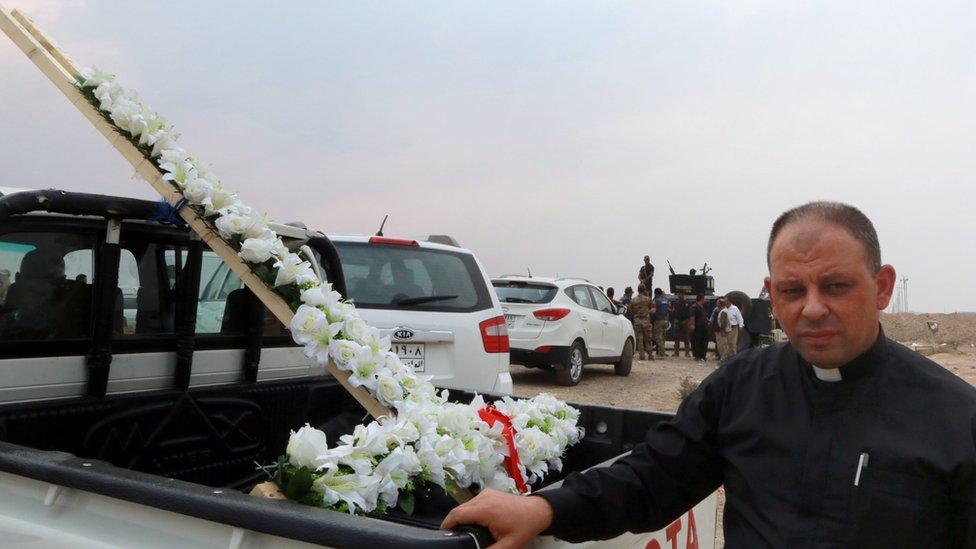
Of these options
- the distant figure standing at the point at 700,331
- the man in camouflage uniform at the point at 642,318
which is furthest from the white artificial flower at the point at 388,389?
the distant figure standing at the point at 700,331

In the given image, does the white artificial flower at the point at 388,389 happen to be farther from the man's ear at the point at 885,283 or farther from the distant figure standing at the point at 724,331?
the distant figure standing at the point at 724,331

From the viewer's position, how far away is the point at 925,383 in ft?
5.39

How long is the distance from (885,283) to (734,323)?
14726mm

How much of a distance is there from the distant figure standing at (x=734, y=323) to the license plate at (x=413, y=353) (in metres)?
11.1

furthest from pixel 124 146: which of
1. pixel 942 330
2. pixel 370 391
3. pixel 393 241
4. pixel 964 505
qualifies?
pixel 942 330

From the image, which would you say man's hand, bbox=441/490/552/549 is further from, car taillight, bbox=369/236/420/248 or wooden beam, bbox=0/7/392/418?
car taillight, bbox=369/236/420/248

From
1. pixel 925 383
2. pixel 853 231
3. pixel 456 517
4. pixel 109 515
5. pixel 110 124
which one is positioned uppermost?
pixel 110 124

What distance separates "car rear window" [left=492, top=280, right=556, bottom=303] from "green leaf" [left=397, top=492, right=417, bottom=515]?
33.2 ft

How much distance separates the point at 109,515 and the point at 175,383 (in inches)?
52.5

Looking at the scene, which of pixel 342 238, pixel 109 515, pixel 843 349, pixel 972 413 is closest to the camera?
pixel 972 413

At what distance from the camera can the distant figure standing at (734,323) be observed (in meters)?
15.7

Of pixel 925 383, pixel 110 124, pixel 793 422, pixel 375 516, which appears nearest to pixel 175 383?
pixel 110 124

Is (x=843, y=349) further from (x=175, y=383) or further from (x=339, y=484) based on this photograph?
(x=175, y=383)

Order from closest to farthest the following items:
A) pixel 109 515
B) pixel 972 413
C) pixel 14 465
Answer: pixel 972 413
pixel 109 515
pixel 14 465
